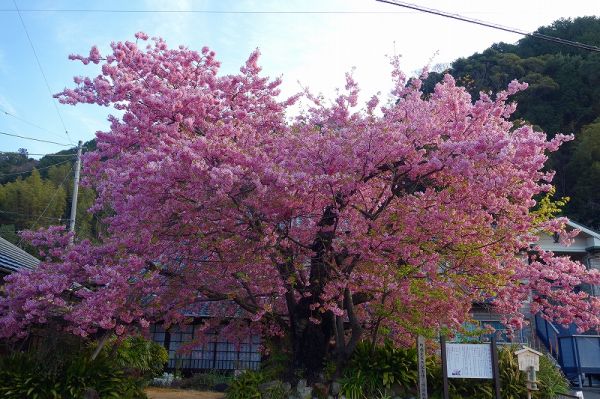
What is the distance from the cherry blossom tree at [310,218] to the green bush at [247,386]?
103 centimetres

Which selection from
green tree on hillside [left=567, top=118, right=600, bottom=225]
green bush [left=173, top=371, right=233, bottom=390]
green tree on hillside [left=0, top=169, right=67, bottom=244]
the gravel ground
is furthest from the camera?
green tree on hillside [left=0, top=169, right=67, bottom=244]

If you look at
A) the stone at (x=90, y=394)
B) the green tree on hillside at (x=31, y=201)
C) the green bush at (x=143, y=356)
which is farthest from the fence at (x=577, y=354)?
the green tree on hillside at (x=31, y=201)

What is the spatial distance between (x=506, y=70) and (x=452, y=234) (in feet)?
110

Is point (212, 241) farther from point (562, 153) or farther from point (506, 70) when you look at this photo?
point (506, 70)

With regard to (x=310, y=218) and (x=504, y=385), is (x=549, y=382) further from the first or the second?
(x=310, y=218)

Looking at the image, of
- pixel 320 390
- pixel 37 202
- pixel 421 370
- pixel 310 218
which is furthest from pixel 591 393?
pixel 37 202

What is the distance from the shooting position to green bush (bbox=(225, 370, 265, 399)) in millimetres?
10180

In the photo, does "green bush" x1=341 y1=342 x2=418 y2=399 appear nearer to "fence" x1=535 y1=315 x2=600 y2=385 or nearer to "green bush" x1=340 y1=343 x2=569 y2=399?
"green bush" x1=340 y1=343 x2=569 y2=399

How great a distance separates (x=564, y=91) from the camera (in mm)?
34969

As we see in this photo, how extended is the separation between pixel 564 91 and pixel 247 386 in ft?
106

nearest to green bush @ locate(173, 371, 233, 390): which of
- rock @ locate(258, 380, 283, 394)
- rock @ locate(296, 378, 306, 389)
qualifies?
rock @ locate(258, 380, 283, 394)

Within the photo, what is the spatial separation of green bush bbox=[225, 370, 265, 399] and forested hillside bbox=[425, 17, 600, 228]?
62.8 ft

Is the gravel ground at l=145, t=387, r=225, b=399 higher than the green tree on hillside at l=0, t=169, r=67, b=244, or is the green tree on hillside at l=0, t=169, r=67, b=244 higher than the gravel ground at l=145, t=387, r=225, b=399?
the green tree on hillside at l=0, t=169, r=67, b=244

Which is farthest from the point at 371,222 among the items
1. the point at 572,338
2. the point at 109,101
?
the point at 572,338
